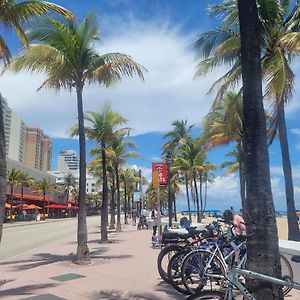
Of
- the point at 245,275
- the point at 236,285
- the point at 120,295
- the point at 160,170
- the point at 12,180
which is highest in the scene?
the point at 12,180

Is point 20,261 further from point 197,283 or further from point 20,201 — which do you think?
point 20,201

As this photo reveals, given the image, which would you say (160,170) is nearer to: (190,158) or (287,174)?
(287,174)

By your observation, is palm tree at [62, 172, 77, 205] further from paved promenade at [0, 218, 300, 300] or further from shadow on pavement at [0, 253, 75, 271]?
paved promenade at [0, 218, 300, 300]

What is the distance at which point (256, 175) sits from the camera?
5.41 metres

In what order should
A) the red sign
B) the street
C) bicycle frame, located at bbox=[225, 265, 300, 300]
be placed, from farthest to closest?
the red sign
the street
bicycle frame, located at bbox=[225, 265, 300, 300]

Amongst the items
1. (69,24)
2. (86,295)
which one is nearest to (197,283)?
(86,295)

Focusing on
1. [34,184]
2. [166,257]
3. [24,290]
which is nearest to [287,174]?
[166,257]

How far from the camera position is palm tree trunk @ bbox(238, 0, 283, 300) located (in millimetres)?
5211

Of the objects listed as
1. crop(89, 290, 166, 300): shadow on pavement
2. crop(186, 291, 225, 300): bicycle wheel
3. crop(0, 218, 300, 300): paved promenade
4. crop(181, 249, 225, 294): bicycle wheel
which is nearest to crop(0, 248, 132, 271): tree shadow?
crop(0, 218, 300, 300): paved promenade

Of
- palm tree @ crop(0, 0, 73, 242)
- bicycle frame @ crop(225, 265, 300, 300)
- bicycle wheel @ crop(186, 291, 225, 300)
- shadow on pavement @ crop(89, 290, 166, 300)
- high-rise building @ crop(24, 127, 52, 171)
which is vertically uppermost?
high-rise building @ crop(24, 127, 52, 171)

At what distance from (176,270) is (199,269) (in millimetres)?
975

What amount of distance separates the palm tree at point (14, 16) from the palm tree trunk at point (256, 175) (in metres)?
4.53

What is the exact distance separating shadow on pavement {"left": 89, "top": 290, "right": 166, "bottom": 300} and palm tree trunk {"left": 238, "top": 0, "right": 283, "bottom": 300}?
3.56 m

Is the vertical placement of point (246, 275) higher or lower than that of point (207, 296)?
higher
